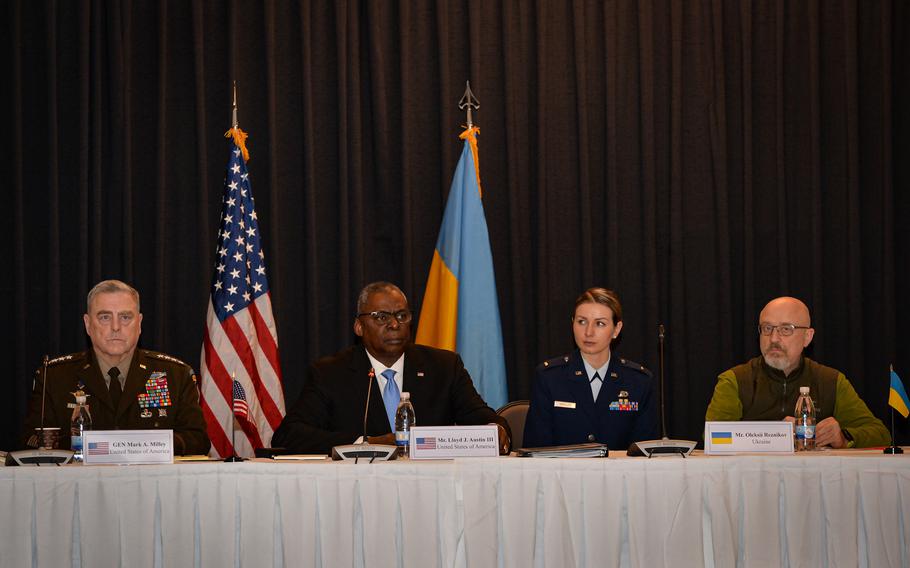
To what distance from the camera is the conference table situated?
10.5 feet

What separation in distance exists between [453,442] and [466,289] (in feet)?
7.76

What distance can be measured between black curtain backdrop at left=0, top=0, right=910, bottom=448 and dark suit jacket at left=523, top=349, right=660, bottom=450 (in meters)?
1.59

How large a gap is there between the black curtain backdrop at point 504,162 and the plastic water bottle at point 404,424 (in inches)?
76.2

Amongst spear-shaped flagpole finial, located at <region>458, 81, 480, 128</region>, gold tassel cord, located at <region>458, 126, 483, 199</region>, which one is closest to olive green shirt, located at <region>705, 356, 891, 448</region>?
gold tassel cord, located at <region>458, 126, 483, 199</region>

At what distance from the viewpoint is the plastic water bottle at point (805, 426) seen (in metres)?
3.99

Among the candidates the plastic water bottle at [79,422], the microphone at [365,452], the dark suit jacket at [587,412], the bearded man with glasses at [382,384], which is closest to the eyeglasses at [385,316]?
the bearded man with glasses at [382,384]

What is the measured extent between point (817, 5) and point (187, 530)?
5.10 metres

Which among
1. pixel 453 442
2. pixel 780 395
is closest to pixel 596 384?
pixel 780 395

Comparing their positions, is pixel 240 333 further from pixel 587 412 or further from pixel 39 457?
pixel 39 457

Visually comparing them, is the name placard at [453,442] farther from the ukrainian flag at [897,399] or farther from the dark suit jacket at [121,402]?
the ukrainian flag at [897,399]

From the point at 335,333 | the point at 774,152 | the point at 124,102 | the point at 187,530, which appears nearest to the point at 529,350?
the point at 335,333

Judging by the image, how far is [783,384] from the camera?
4.66 m

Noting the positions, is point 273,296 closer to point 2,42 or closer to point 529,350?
point 529,350

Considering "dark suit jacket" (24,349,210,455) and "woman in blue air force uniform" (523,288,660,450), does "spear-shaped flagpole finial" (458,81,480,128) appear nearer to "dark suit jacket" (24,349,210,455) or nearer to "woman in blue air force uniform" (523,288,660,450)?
"woman in blue air force uniform" (523,288,660,450)
